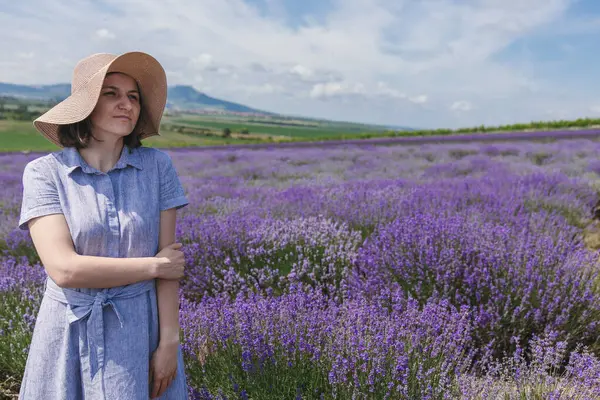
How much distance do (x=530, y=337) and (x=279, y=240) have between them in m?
1.71

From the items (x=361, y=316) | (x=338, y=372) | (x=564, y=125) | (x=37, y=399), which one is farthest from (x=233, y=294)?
(x=564, y=125)

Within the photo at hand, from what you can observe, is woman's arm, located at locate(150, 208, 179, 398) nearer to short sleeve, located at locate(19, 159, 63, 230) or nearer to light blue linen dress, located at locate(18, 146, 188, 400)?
light blue linen dress, located at locate(18, 146, 188, 400)

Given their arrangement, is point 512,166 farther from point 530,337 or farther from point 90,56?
point 90,56

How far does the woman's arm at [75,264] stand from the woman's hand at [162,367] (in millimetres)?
259

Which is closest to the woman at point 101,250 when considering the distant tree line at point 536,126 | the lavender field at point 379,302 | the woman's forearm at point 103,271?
the woman's forearm at point 103,271

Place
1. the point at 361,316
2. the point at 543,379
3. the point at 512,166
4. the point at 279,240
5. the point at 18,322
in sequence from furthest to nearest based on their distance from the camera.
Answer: the point at 512,166
the point at 279,240
the point at 18,322
the point at 361,316
the point at 543,379

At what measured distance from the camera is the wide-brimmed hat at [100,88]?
1.35m

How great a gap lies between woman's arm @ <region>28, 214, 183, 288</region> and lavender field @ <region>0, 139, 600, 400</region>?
2.16 ft

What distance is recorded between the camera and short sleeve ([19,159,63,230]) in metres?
1.31

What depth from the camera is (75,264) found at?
126cm

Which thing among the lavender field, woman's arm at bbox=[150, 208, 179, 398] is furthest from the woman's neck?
the lavender field

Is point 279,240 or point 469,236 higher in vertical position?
point 469,236

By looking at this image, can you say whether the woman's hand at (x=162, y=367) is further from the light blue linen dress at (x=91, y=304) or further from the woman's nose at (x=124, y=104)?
the woman's nose at (x=124, y=104)

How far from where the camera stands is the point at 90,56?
4.70 feet
